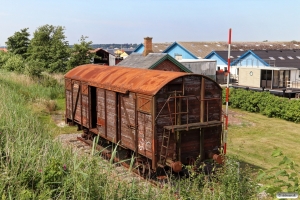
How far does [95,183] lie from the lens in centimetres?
603

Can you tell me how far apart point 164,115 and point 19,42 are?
45.0m

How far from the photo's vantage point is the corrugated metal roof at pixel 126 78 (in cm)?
1075

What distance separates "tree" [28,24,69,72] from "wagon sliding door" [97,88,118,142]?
924 inches

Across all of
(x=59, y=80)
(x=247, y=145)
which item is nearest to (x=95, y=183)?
(x=247, y=145)

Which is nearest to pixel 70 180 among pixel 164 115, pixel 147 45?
pixel 164 115

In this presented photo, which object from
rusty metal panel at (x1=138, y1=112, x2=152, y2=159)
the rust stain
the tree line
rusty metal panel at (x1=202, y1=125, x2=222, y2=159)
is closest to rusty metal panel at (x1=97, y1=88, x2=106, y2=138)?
the rust stain

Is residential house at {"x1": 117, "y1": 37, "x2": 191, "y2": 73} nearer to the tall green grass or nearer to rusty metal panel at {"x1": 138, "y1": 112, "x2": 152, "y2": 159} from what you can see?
rusty metal panel at {"x1": 138, "y1": 112, "x2": 152, "y2": 159}

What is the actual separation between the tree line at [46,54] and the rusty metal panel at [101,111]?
735 inches

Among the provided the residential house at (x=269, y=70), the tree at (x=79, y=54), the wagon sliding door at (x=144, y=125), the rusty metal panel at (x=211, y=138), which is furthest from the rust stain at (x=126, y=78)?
Answer: the residential house at (x=269, y=70)

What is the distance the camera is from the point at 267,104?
23.8m

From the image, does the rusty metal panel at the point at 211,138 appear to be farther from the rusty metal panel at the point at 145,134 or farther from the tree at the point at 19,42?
the tree at the point at 19,42

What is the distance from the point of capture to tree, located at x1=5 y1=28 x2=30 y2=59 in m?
49.3

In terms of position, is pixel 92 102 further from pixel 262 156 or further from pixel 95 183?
pixel 95 183

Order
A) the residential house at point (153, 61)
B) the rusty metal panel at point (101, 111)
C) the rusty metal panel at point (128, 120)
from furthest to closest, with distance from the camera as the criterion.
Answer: the residential house at point (153, 61)
the rusty metal panel at point (101, 111)
the rusty metal panel at point (128, 120)
